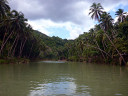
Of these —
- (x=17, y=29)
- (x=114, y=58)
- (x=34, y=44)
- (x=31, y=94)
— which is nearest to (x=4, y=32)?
(x=17, y=29)

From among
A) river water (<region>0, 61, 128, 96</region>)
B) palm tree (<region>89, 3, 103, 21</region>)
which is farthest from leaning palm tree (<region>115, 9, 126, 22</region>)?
river water (<region>0, 61, 128, 96</region>)

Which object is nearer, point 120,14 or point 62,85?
point 62,85

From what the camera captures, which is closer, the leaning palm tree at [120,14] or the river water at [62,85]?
the river water at [62,85]

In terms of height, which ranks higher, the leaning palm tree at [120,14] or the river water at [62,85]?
the leaning palm tree at [120,14]

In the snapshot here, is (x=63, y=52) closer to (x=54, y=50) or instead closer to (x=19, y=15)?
(x=54, y=50)

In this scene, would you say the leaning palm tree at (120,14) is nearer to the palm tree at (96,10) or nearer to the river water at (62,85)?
the palm tree at (96,10)

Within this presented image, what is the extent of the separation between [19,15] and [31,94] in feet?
147

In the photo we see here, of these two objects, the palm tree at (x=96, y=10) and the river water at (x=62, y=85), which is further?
the palm tree at (x=96, y=10)

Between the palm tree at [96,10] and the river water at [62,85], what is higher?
the palm tree at [96,10]

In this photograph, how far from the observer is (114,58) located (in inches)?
1879

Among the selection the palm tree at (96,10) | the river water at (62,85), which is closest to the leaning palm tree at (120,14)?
the palm tree at (96,10)

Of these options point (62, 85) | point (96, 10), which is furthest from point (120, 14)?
point (62, 85)

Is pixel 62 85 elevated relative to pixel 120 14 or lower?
lower

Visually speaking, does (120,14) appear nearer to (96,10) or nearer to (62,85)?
(96,10)
